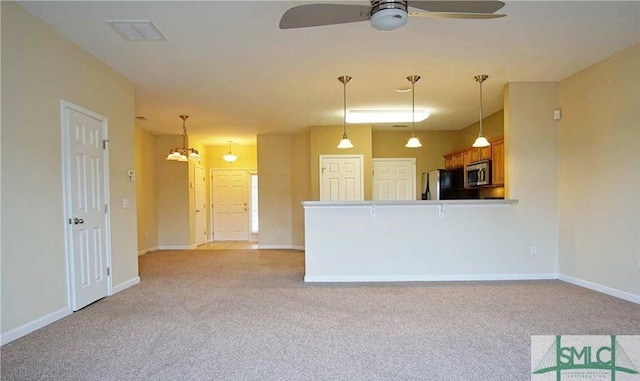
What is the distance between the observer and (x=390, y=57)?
12.7ft

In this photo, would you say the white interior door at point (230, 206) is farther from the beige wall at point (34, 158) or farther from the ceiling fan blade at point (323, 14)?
the ceiling fan blade at point (323, 14)

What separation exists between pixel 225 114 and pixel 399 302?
4.23 metres

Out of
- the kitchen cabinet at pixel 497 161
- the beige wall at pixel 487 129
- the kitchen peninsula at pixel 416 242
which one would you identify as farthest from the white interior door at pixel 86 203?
the beige wall at pixel 487 129

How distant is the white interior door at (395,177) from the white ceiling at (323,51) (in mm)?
2225

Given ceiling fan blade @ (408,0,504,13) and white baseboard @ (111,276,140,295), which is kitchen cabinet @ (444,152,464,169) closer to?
ceiling fan blade @ (408,0,504,13)

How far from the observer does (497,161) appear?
17.8ft

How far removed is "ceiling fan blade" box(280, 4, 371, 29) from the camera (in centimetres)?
233

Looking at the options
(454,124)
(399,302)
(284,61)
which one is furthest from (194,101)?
(454,124)

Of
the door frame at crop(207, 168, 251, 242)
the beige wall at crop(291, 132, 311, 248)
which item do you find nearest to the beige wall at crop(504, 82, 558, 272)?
the beige wall at crop(291, 132, 311, 248)

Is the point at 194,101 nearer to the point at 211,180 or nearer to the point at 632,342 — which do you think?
the point at 211,180

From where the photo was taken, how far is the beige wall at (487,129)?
6.13 metres

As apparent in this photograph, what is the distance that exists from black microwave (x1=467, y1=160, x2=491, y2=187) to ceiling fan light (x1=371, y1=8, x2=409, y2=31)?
4120mm

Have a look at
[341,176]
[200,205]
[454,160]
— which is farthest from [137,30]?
[200,205]

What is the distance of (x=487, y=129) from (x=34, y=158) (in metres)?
6.53
